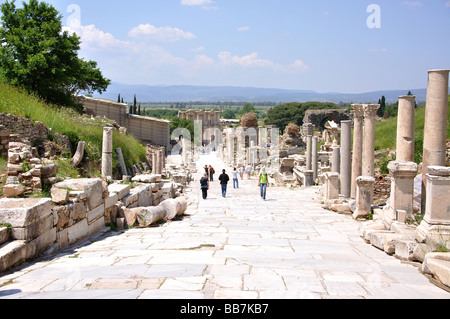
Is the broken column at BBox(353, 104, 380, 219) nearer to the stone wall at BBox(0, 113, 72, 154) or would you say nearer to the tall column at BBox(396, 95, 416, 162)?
the tall column at BBox(396, 95, 416, 162)

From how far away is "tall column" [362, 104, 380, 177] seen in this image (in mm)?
12628

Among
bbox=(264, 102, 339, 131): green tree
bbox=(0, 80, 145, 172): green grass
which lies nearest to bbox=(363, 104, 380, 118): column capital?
bbox=(0, 80, 145, 172): green grass

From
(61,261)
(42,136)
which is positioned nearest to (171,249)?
(61,261)

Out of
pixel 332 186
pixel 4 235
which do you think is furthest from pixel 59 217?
pixel 332 186

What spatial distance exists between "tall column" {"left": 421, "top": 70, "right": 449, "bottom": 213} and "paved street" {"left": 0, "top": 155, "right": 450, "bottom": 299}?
237 centimetres

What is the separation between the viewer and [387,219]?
29.5 ft

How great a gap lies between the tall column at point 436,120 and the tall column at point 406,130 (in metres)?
0.97

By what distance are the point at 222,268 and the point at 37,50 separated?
19.4m
